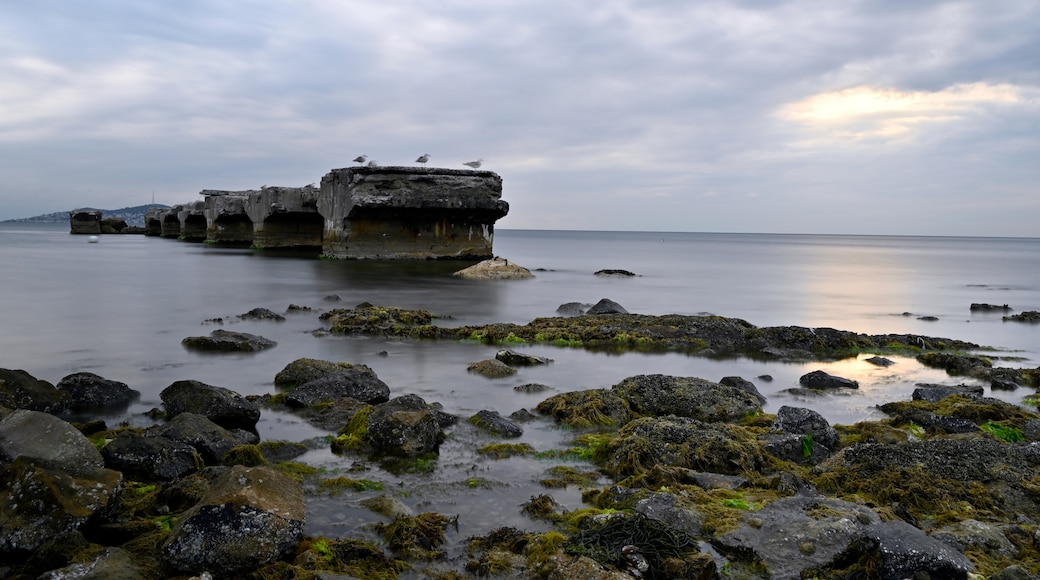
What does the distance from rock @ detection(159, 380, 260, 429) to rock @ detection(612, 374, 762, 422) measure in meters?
3.59

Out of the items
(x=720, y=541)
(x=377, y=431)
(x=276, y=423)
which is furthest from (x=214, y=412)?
(x=720, y=541)

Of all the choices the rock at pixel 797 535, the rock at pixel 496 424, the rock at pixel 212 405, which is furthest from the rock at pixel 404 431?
the rock at pixel 797 535

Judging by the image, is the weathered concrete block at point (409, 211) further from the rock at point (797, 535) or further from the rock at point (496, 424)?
the rock at point (797, 535)

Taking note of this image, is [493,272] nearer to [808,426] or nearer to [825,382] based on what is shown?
[825,382]

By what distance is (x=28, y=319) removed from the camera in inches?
539

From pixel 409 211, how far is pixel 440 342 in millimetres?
17855

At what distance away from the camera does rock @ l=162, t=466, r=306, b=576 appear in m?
3.60

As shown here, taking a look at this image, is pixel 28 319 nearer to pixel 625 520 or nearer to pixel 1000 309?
pixel 625 520

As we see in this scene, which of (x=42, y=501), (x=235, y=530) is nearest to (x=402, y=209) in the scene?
(x=42, y=501)

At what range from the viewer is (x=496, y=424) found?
21.0 feet

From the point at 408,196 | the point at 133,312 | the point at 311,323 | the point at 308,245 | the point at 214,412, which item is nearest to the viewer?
the point at 214,412

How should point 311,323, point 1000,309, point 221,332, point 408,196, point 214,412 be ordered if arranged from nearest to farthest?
point 214,412 < point 221,332 < point 311,323 < point 1000,309 < point 408,196

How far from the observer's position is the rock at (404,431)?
5.67 m

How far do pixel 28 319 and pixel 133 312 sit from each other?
178 centimetres
